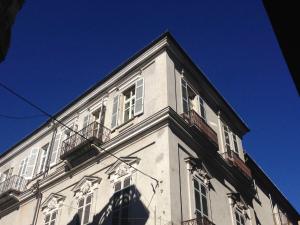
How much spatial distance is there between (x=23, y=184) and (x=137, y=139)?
8443 mm

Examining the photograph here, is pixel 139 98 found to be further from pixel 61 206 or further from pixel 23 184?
pixel 23 184

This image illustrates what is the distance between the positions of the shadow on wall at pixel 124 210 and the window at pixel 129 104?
337 cm

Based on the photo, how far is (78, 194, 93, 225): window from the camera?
13.4 meters

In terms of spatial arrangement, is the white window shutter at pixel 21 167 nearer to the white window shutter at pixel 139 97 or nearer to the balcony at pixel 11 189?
the balcony at pixel 11 189

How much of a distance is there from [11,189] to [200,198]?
34.2ft

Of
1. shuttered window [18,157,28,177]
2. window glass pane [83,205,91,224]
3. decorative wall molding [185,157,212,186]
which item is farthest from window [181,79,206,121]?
shuttered window [18,157,28,177]

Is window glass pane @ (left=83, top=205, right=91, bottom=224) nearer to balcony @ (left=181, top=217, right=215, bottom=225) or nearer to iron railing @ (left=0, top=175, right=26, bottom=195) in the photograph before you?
balcony @ (left=181, top=217, right=215, bottom=225)

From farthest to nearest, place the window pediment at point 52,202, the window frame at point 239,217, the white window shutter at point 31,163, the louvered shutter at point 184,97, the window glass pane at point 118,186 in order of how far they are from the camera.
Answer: the white window shutter at point 31,163 → the window pediment at point 52,202 → the louvered shutter at point 184,97 → the window frame at point 239,217 → the window glass pane at point 118,186

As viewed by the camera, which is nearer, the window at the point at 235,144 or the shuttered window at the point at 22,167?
the window at the point at 235,144

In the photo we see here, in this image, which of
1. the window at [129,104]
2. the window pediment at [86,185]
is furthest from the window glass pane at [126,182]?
the window at [129,104]

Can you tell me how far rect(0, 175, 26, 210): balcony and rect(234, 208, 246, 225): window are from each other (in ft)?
34.8

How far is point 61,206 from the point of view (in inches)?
597

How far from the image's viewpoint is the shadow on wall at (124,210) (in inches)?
451

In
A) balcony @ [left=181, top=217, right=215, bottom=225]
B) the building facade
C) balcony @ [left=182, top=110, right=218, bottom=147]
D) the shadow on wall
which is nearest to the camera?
balcony @ [left=181, top=217, right=215, bottom=225]
